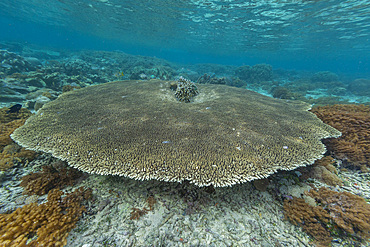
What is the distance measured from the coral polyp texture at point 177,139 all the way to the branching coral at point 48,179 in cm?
61

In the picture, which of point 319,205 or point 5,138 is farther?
point 5,138

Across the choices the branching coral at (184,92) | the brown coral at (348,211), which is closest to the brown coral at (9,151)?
the branching coral at (184,92)

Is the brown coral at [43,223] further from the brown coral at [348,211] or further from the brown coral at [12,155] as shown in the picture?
the brown coral at [348,211]

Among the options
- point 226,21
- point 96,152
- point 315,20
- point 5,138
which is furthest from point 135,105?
point 315,20

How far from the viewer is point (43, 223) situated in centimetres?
219

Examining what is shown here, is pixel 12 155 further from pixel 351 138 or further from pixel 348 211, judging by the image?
pixel 351 138

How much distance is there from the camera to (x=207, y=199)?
2.95m

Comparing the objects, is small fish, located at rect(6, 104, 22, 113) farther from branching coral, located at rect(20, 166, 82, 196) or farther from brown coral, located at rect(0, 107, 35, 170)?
branching coral, located at rect(20, 166, 82, 196)

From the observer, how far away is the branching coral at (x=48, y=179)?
9.27ft

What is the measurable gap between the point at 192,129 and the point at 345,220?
3.24 metres

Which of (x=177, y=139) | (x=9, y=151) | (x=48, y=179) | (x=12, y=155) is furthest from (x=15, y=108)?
(x=177, y=139)

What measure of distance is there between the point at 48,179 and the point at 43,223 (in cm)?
116

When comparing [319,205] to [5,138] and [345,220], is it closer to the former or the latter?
[345,220]

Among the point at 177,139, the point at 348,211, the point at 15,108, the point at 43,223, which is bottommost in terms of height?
the point at 43,223
